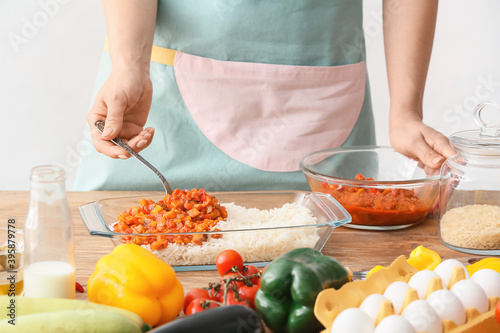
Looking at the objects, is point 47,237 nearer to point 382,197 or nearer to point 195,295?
point 195,295

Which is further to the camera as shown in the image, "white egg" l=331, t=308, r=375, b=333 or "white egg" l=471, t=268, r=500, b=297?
"white egg" l=471, t=268, r=500, b=297

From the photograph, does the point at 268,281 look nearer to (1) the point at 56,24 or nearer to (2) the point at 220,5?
(2) the point at 220,5

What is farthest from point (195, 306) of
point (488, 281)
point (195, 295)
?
point (488, 281)

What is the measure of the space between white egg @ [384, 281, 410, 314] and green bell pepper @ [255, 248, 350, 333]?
0.09m

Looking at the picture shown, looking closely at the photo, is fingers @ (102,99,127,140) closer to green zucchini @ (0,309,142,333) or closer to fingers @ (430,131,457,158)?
green zucchini @ (0,309,142,333)

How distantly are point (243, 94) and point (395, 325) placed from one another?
1.24 m

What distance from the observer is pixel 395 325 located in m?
0.78

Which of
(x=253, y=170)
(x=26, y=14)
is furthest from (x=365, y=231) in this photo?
(x=26, y=14)

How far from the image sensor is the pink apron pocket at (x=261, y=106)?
1.91m

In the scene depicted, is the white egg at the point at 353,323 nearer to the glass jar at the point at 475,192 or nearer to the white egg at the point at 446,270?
the white egg at the point at 446,270

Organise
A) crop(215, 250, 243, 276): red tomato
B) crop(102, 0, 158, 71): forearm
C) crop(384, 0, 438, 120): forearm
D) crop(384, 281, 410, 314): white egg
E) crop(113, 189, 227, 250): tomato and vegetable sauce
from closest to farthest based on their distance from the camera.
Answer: crop(384, 281, 410, 314): white egg < crop(215, 250, 243, 276): red tomato < crop(113, 189, 227, 250): tomato and vegetable sauce < crop(102, 0, 158, 71): forearm < crop(384, 0, 438, 120): forearm

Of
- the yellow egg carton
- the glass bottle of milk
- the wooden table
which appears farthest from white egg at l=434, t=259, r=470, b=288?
the glass bottle of milk

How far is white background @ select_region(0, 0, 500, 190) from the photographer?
10.1 ft

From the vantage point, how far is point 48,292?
36.7 inches
